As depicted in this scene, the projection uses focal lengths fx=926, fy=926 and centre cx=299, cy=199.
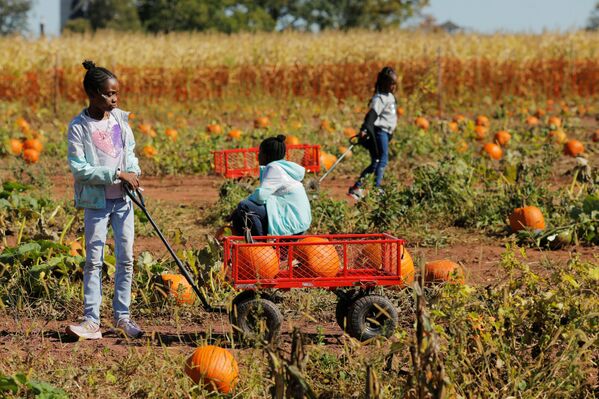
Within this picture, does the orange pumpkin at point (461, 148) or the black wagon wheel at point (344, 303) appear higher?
the orange pumpkin at point (461, 148)

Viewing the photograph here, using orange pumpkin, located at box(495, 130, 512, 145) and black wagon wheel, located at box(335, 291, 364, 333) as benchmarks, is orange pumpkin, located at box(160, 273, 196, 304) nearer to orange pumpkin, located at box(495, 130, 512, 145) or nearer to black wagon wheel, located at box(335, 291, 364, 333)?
black wagon wheel, located at box(335, 291, 364, 333)

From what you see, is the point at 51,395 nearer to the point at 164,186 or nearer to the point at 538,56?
the point at 164,186

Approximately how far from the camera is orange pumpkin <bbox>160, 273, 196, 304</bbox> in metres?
5.61

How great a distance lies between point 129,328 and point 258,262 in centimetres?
83

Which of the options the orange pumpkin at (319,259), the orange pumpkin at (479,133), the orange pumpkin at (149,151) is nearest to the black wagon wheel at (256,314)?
the orange pumpkin at (319,259)

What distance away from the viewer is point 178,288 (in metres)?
5.52

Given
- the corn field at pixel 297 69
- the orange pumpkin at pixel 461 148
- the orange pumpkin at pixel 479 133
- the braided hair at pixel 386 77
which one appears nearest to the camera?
the braided hair at pixel 386 77

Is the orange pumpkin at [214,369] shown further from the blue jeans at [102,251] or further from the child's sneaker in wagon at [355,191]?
the child's sneaker in wagon at [355,191]

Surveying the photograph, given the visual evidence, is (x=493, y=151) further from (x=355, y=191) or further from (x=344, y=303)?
(x=344, y=303)

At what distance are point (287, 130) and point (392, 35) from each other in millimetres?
11560

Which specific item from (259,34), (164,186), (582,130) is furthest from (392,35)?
(164,186)

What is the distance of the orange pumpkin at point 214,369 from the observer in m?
4.16

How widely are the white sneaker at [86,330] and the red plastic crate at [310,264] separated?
789mm

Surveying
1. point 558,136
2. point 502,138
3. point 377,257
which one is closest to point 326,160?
point 502,138
